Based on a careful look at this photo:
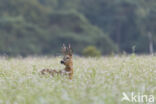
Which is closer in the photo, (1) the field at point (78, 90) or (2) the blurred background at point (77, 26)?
(1) the field at point (78, 90)

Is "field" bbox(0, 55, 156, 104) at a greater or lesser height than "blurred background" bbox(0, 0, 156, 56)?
lesser

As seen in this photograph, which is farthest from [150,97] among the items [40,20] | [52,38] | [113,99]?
[40,20]

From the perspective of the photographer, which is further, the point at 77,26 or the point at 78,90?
the point at 77,26

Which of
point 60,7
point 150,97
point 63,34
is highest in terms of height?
point 60,7

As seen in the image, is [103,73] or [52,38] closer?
[103,73]

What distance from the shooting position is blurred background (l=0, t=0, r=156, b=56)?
39656mm

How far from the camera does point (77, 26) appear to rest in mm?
44406

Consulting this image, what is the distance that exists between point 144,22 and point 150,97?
39548 millimetres

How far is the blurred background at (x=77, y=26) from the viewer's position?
130 ft

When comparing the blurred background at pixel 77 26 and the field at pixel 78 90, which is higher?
the blurred background at pixel 77 26

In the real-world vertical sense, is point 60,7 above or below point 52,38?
above

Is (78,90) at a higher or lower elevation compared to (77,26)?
lower

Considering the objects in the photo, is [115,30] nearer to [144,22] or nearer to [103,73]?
[144,22]

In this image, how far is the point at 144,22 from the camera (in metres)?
44.6
